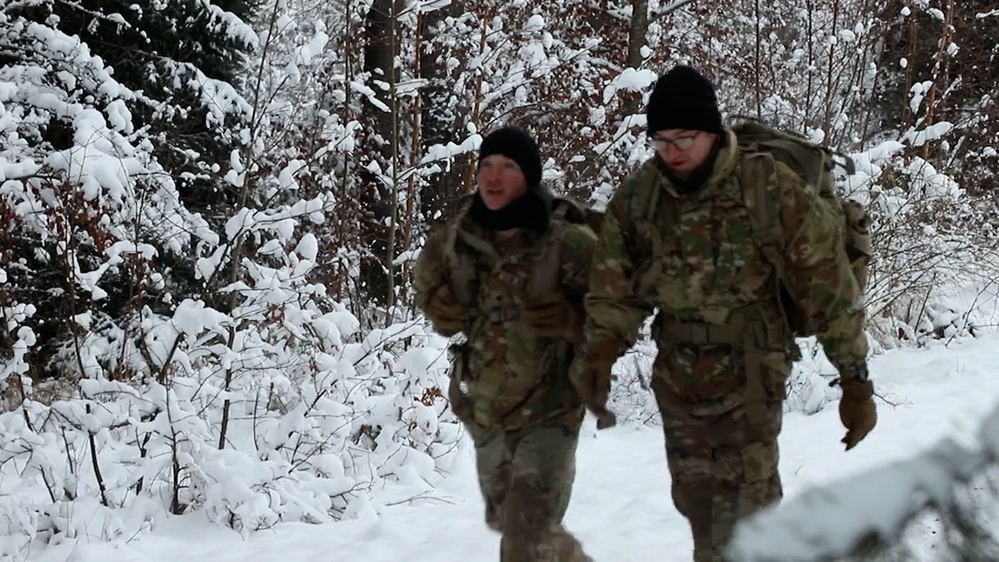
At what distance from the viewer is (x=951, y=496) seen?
1097 millimetres

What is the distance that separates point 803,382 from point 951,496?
637cm

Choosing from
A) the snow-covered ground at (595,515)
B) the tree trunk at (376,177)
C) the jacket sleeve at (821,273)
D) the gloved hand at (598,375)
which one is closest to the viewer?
the jacket sleeve at (821,273)

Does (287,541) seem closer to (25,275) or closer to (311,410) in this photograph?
(311,410)

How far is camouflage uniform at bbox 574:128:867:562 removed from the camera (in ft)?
9.20

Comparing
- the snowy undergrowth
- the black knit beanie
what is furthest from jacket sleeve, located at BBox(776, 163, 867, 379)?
the snowy undergrowth

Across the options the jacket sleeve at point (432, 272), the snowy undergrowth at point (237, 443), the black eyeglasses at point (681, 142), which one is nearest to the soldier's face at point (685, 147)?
the black eyeglasses at point (681, 142)

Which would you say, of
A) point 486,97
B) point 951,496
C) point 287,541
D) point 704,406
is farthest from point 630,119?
point 951,496

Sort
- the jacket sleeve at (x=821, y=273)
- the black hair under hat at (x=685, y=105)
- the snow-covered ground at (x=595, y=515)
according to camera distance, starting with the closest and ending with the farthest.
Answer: the jacket sleeve at (x=821, y=273) → the black hair under hat at (x=685, y=105) → the snow-covered ground at (x=595, y=515)

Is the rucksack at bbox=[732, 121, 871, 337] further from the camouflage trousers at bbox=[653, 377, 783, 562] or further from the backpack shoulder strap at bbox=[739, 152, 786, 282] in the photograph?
the camouflage trousers at bbox=[653, 377, 783, 562]

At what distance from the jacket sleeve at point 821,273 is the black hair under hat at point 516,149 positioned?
871 millimetres

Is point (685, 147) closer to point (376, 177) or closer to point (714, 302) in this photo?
point (714, 302)

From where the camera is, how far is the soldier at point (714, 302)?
2807mm

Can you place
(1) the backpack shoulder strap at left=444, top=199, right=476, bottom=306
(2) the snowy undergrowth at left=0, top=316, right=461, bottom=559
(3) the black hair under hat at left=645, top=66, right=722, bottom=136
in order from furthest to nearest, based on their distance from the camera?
(2) the snowy undergrowth at left=0, top=316, right=461, bottom=559 → (1) the backpack shoulder strap at left=444, top=199, right=476, bottom=306 → (3) the black hair under hat at left=645, top=66, right=722, bottom=136

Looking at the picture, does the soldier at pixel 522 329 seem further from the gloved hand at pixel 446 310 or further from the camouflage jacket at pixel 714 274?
the camouflage jacket at pixel 714 274
